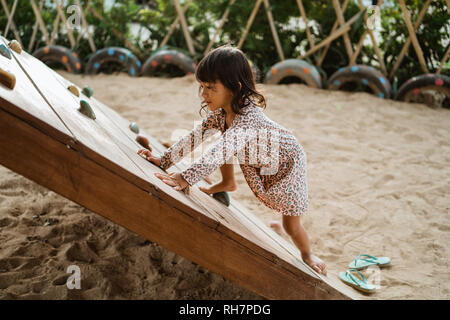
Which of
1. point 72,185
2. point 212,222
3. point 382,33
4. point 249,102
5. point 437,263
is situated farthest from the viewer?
point 382,33

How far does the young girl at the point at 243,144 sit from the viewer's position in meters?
1.46

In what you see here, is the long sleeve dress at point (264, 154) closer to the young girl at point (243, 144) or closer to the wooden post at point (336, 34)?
the young girl at point (243, 144)

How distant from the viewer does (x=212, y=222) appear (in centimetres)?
122

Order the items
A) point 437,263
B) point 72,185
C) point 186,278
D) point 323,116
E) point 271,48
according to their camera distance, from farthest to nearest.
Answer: point 271,48 → point 323,116 → point 437,263 → point 186,278 → point 72,185

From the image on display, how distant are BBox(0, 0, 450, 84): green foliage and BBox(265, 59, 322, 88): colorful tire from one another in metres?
0.22

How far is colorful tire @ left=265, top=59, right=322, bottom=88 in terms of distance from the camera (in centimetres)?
476

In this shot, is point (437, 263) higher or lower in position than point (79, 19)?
lower

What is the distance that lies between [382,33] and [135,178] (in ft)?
15.5

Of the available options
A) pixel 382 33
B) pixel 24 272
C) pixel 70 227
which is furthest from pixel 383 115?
pixel 24 272

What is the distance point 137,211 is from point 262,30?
4.63 metres

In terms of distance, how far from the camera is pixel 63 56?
528 cm

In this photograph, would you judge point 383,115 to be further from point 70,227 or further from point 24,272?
point 24,272

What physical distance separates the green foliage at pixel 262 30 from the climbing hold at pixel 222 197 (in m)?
3.54

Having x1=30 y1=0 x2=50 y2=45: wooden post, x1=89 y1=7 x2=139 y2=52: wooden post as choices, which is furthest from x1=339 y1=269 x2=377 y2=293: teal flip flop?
x1=30 y1=0 x2=50 y2=45: wooden post
